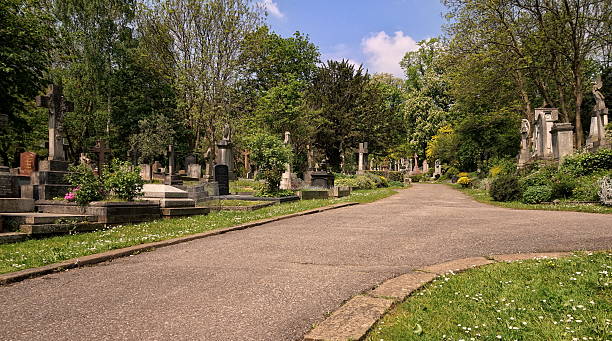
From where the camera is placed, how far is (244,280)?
4.76 m

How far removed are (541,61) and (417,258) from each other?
26170mm

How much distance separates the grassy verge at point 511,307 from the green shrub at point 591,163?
13975 millimetres

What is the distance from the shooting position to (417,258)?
232 inches

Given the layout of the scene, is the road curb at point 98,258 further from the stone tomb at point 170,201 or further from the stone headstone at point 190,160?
the stone headstone at point 190,160

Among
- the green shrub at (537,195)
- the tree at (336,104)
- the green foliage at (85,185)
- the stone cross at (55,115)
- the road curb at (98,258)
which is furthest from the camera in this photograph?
the tree at (336,104)

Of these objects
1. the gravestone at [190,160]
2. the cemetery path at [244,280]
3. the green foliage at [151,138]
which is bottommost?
the cemetery path at [244,280]

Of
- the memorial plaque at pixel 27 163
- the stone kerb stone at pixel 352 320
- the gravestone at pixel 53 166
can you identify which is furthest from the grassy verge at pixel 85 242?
the memorial plaque at pixel 27 163

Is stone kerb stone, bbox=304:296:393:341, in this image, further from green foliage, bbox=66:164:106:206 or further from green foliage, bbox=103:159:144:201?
green foliage, bbox=103:159:144:201

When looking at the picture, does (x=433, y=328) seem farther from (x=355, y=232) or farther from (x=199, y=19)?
(x=199, y=19)

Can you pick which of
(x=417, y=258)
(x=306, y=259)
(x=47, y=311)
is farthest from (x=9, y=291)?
(x=417, y=258)

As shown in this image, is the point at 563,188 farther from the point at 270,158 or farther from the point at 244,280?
the point at 244,280

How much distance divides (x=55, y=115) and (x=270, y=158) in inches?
362

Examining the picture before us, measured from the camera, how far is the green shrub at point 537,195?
14.6m

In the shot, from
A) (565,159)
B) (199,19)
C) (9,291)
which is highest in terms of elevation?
(199,19)
